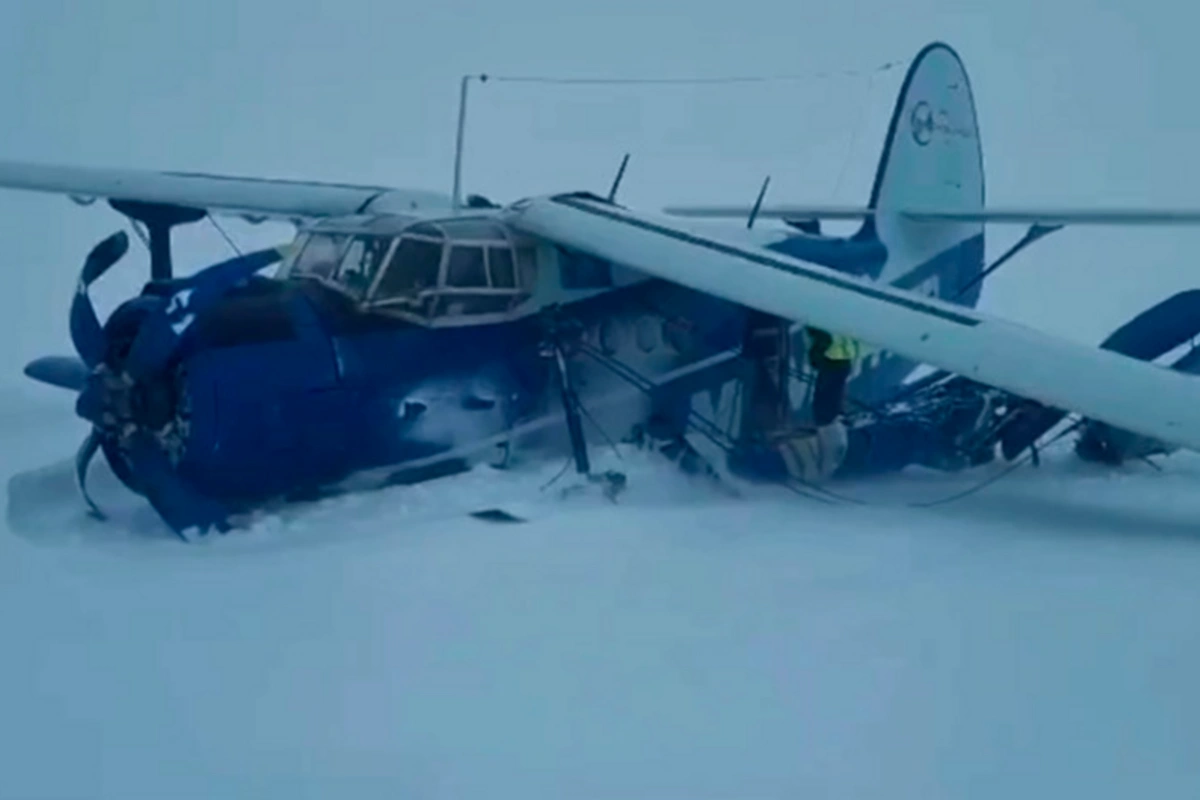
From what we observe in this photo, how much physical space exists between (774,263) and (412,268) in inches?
65.9

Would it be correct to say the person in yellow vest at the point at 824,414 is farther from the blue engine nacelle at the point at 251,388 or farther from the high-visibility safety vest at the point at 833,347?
the blue engine nacelle at the point at 251,388

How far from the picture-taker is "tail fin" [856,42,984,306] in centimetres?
975

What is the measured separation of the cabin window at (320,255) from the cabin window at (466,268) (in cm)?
51

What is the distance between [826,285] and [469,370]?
67.4 inches

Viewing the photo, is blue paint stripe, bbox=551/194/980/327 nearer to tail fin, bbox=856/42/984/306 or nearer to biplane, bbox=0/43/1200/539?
biplane, bbox=0/43/1200/539

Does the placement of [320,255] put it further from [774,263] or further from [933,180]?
[933,180]

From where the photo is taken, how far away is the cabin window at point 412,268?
674 centimetres

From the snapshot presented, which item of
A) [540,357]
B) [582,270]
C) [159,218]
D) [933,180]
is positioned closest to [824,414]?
[582,270]

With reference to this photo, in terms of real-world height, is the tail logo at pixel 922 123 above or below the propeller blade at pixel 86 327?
above

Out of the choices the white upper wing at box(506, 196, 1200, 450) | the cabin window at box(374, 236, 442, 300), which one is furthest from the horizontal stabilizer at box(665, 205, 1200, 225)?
the cabin window at box(374, 236, 442, 300)

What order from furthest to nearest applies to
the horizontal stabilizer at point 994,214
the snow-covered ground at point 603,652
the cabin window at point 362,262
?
the horizontal stabilizer at point 994,214
the cabin window at point 362,262
the snow-covered ground at point 603,652

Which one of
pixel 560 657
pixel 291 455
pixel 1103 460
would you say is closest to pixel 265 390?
pixel 291 455

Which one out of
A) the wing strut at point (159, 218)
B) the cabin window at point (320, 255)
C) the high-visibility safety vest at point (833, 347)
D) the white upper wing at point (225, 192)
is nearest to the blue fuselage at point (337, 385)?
the cabin window at point (320, 255)

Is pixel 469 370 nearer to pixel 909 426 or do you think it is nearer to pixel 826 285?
pixel 826 285
